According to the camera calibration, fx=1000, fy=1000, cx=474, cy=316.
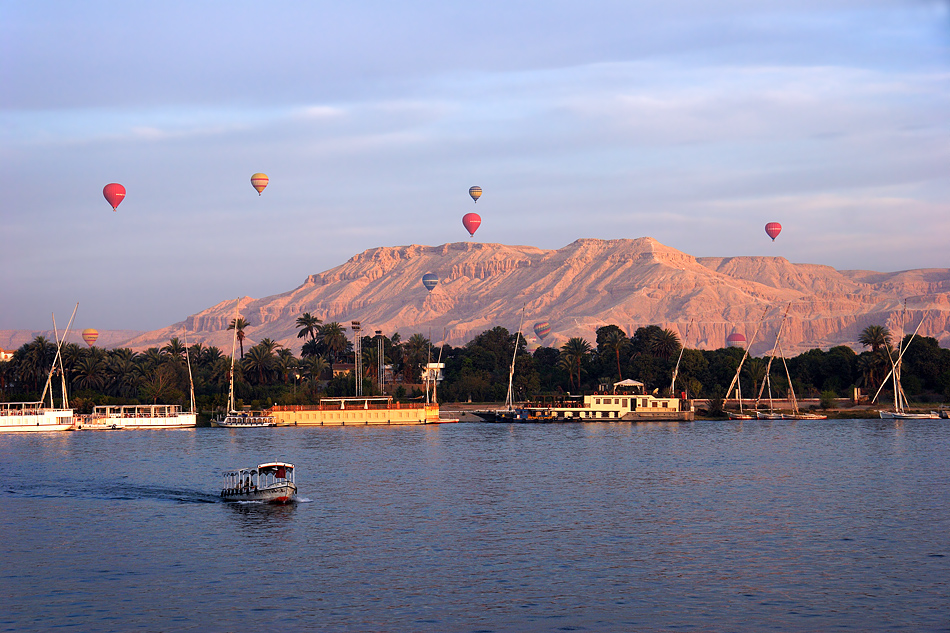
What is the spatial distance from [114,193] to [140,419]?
37.5m

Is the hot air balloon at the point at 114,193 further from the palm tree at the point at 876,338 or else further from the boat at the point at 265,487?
the palm tree at the point at 876,338

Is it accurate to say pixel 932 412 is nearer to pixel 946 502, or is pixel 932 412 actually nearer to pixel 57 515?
pixel 946 502

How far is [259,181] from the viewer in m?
198

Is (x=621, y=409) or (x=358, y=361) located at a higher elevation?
(x=358, y=361)

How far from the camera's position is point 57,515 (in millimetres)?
66188

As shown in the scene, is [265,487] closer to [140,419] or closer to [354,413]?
[140,419]

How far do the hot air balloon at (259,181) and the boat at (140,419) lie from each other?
49007 millimetres

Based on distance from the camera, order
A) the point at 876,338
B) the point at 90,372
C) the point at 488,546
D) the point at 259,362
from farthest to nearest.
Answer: the point at 259,362 < the point at 876,338 < the point at 90,372 < the point at 488,546

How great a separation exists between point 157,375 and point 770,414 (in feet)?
369

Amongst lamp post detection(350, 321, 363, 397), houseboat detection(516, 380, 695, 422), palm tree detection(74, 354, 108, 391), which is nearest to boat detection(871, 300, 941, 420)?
houseboat detection(516, 380, 695, 422)

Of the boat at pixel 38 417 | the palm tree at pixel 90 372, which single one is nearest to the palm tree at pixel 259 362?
the palm tree at pixel 90 372

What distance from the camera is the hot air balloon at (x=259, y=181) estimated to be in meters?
198

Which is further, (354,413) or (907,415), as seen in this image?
(354,413)

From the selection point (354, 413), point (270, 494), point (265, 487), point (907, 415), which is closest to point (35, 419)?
point (354, 413)
